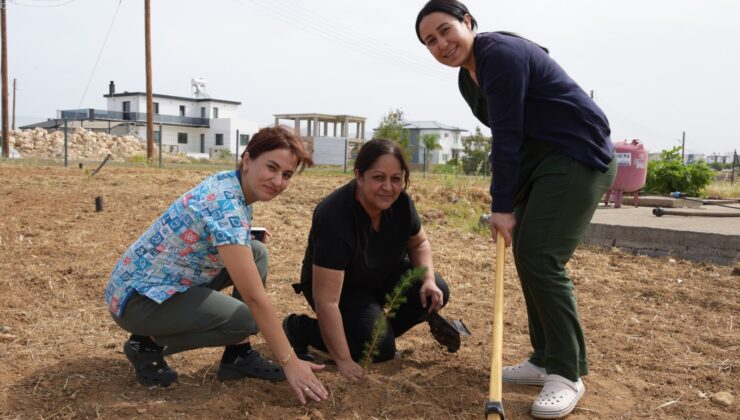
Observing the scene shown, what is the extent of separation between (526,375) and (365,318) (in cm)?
78

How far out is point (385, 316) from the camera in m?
2.80

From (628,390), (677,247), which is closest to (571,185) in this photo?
(628,390)

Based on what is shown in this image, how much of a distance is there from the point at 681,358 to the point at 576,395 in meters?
1.04

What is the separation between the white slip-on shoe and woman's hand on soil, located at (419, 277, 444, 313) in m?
0.70

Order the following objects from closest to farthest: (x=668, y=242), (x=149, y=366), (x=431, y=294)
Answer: (x=149, y=366), (x=431, y=294), (x=668, y=242)

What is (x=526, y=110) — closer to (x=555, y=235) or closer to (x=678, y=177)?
(x=555, y=235)

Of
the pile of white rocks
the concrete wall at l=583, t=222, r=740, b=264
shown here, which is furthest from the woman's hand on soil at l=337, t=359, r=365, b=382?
the pile of white rocks

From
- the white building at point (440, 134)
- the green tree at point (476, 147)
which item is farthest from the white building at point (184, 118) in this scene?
the green tree at point (476, 147)

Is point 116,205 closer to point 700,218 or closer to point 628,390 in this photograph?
point 628,390

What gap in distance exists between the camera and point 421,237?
10.3 ft

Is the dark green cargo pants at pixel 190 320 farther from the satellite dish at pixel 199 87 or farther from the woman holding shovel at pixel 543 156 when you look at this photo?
the satellite dish at pixel 199 87

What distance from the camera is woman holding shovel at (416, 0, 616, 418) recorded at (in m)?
2.36

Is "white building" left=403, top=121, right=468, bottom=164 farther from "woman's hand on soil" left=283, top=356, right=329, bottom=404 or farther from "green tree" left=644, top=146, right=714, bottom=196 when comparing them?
"woman's hand on soil" left=283, top=356, right=329, bottom=404

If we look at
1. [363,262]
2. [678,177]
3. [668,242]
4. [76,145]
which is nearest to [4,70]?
[76,145]
